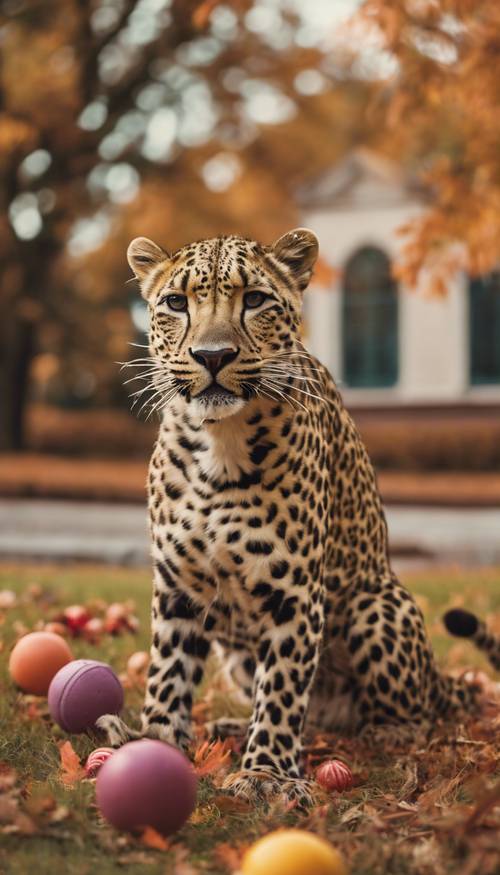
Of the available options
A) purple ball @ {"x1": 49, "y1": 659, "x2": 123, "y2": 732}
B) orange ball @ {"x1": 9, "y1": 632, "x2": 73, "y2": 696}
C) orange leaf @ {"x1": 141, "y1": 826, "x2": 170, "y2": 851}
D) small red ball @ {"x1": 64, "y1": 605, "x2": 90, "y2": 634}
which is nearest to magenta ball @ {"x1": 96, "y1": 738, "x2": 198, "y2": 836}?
orange leaf @ {"x1": 141, "y1": 826, "x2": 170, "y2": 851}

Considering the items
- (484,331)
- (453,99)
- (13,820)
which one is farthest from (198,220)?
(13,820)

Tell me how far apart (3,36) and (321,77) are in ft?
22.3

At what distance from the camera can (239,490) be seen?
12.6 ft

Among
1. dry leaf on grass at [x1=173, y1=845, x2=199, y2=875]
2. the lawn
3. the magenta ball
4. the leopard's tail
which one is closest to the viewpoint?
dry leaf on grass at [x1=173, y1=845, x2=199, y2=875]

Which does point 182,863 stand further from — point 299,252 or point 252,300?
point 299,252

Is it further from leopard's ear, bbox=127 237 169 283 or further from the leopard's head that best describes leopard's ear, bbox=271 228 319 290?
leopard's ear, bbox=127 237 169 283

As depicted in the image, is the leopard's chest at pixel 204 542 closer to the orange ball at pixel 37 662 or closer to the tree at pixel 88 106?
the orange ball at pixel 37 662

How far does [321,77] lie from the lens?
24.1 m

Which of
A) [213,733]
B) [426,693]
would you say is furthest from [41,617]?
[426,693]

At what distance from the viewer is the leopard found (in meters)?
3.68

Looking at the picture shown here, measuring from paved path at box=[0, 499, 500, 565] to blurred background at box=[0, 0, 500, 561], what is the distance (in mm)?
254

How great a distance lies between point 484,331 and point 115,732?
2259 cm

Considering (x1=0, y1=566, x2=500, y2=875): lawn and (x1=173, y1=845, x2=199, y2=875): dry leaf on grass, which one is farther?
(x1=0, y1=566, x2=500, y2=875): lawn

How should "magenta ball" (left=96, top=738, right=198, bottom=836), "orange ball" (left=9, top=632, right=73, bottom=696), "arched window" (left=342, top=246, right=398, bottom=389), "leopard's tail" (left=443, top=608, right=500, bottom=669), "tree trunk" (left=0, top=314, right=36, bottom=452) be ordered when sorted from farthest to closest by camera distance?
"arched window" (left=342, top=246, right=398, bottom=389) < "tree trunk" (left=0, top=314, right=36, bottom=452) < "orange ball" (left=9, top=632, right=73, bottom=696) < "leopard's tail" (left=443, top=608, right=500, bottom=669) < "magenta ball" (left=96, top=738, right=198, bottom=836)
